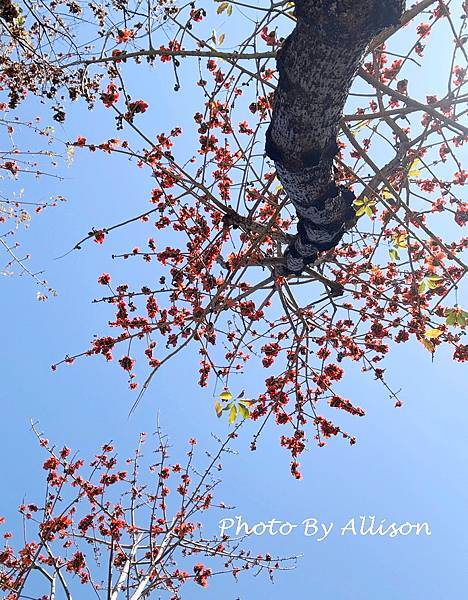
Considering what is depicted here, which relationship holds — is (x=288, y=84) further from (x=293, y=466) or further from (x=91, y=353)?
(x=293, y=466)

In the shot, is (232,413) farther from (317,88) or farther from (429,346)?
(317,88)

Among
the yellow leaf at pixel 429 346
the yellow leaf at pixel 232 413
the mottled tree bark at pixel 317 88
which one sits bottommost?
the yellow leaf at pixel 232 413

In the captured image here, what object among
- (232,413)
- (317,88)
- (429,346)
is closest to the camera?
(317,88)

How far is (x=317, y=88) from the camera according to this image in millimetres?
1681

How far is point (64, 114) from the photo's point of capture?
319 centimetres

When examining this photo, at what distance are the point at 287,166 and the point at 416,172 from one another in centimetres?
94

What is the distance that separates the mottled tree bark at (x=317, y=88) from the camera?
59.1 inches

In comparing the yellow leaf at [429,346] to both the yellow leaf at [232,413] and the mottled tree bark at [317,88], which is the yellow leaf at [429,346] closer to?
the mottled tree bark at [317,88]

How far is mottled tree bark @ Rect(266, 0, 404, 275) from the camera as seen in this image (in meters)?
1.50

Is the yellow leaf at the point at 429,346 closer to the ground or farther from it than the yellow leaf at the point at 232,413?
farther from it

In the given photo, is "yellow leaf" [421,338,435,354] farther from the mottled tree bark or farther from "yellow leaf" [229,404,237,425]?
"yellow leaf" [229,404,237,425]

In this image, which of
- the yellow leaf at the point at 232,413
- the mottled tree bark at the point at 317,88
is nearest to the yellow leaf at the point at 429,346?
Result: the mottled tree bark at the point at 317,88

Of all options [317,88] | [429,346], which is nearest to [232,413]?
[429,346]

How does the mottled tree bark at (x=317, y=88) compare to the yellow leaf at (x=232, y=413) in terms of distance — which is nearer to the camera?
the mottled tree bark at (x=317, y=88)
